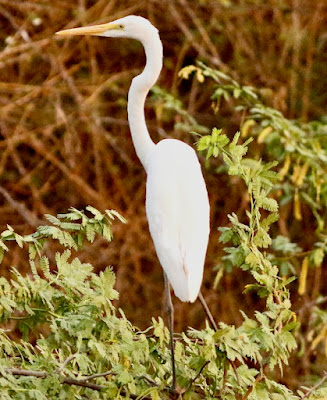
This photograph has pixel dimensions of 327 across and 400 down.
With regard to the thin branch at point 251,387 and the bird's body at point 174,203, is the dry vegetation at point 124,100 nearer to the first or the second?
the bird's body at point 174,203

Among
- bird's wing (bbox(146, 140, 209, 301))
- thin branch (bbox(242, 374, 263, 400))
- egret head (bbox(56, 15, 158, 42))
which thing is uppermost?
egret head (bbox(56, 15, 158, 42))

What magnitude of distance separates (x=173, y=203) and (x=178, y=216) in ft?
0.10

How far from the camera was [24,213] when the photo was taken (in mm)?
3225

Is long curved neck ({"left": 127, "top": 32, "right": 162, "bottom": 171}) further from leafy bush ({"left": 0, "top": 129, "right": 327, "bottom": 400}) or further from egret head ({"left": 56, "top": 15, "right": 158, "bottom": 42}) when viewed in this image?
leafy bush ({"left": 0, "top": 129, "right": 327, "bottom": 400})

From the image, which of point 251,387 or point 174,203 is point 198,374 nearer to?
point 251,387

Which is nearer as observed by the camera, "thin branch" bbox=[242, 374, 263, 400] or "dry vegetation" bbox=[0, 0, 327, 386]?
"thin branch" bbox=[242, 374, 263, 400]

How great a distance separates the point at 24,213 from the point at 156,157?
1.61 m

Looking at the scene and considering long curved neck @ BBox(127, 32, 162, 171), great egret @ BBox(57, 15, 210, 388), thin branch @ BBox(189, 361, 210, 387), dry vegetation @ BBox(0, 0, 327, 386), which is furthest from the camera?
dry vegetation @ BBox(0, 0, 327, 386)

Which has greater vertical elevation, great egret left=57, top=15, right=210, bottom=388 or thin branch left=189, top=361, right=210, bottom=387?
great egret left=57, top=15, right=210, bottom=388

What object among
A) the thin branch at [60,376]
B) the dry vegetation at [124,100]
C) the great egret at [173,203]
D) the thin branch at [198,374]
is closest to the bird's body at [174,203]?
the great egret at [173,203]

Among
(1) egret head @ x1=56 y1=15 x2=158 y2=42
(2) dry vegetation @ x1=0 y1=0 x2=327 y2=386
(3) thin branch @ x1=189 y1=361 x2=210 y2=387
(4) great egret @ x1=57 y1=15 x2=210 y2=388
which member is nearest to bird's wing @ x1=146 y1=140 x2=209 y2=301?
(4) great egret @ x1=57 y1=15 x2=210 y2=388

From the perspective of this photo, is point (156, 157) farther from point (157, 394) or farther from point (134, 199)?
point (134, 199)

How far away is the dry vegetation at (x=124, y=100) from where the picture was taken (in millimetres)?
3816

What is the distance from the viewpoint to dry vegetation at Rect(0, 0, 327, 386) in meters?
3.82
